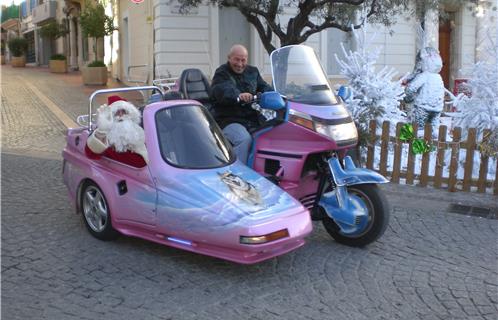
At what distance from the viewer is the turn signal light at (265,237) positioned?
12.9ft

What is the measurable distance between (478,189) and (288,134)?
150 inches

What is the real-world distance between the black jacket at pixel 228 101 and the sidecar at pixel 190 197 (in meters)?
0.54

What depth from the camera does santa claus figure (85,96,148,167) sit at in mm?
4555

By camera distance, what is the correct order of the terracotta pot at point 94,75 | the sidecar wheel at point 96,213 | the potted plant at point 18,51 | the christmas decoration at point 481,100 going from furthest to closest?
the potted plant at point 18,51 < the terracotta pot at point 94,75 < the christmas decoration at point 481,100 < the sidecar wheel at point 96,213

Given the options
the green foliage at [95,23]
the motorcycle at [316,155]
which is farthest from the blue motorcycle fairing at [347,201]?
the green foliage at [95,23]

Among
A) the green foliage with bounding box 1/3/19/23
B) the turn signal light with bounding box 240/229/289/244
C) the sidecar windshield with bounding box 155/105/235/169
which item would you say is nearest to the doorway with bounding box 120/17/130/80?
the sidecar windshield with bounding box 155/105/235/169

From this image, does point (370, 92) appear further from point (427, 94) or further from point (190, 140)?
point (190, 140)

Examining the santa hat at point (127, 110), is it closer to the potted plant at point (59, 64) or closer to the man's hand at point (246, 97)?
the man's hand at point (246, 97)

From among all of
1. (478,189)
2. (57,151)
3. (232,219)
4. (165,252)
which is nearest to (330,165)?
(232,219)

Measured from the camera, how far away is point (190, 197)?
13.8 ft

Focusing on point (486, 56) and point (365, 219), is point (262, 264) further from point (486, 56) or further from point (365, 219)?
point (486, 56)

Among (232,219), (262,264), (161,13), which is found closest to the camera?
(232,219)

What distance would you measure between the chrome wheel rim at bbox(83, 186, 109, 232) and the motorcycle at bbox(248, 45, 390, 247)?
1.36 metres

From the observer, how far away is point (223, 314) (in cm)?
366
